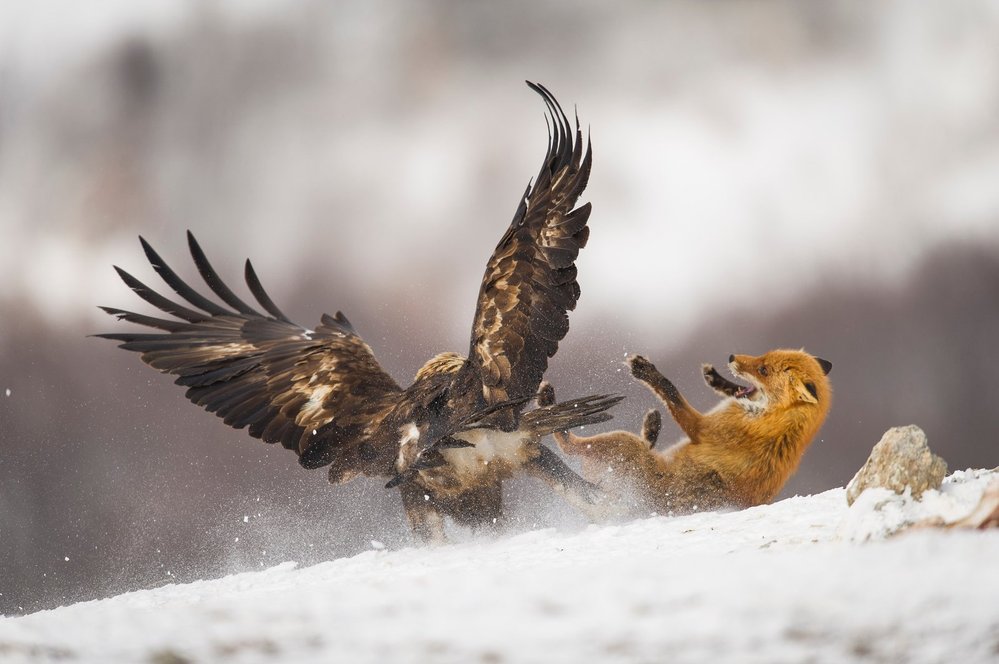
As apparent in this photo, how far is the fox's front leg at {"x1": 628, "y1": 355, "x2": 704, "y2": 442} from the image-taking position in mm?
3770

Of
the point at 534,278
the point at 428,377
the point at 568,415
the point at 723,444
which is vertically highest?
the point at 534,278

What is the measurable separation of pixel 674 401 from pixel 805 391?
1.58ft

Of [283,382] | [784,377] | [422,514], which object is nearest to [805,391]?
[784,377]

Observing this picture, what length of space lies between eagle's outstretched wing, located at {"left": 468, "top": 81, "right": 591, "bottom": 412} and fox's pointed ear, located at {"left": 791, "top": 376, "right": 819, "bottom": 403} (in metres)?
0.93

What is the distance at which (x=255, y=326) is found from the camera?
3.76m

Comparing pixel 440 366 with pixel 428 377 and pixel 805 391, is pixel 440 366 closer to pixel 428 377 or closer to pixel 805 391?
pixel 428 377

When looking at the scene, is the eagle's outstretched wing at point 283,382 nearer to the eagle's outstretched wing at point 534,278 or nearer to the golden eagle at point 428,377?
the golden eagle at point 428,377

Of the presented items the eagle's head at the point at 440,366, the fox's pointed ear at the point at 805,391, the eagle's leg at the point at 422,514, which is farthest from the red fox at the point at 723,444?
the eagle's leg at the point at 422,514

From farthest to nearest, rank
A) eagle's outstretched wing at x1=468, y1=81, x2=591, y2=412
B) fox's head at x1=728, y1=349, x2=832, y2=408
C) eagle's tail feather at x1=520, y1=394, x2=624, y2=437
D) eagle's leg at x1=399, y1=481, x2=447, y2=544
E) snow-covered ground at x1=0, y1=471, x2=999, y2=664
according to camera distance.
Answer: fox's head at x1=728, y1=349, x2=832, y2=408, eagle's leg at x1=399, y1=481, x2=447, y2=544, eagle's outstretched wing at x1=468, y1=81, x2=591, y2=412, eagle's tail feather at x1=520, y1=394, x2=624, y2=437, snow-covered ground at x1=0, y1=471, x2=999, y2=664

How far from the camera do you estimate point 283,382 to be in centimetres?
363

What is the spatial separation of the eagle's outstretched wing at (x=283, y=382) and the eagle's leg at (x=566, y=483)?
0.58 metres

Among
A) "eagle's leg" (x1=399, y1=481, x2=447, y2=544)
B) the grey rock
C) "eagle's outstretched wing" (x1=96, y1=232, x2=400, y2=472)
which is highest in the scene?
"eagle's outstretched wing" (x1=96, y1=232, x2=400, y2=472)

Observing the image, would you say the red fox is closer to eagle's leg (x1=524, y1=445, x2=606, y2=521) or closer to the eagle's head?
eagle's leg (x1=524, y1=445, x2=606, y2=521)

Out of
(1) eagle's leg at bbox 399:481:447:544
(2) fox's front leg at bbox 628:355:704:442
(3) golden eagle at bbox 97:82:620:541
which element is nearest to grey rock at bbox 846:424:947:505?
(3) golden eagle at bbox 97:82:620:541
